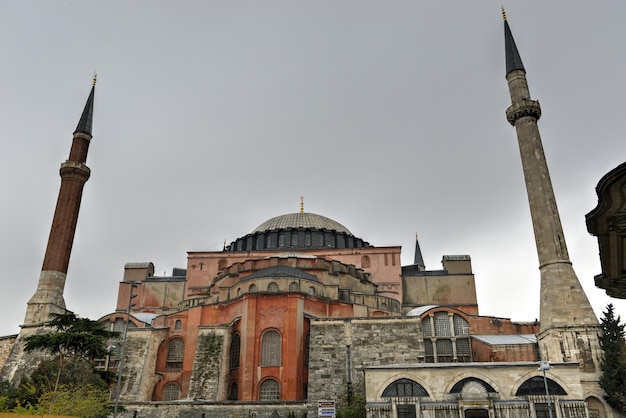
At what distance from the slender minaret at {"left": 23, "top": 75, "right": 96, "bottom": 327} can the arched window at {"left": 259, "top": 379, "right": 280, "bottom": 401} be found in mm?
12529

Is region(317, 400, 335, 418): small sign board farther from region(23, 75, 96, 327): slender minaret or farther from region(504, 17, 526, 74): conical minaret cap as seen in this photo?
region(504, 17, 526, 74): conical minaret cap

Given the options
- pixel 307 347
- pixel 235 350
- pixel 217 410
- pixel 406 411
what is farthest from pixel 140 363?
pixel 406 411

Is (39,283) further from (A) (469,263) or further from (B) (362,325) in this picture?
(A) (469,263)

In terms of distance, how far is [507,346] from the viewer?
24.7 metres

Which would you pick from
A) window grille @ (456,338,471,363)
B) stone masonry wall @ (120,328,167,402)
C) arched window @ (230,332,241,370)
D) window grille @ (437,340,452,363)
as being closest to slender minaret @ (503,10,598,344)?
window grille @ (456,338,471,363)

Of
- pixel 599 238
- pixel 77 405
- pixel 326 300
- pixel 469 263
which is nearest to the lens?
A: pixel 599 238

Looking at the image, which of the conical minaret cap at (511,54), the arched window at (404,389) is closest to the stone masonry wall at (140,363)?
the arched window at (404,389)

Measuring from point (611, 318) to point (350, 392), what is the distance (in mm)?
11501

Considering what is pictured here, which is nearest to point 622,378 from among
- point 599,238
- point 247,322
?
point 247,322

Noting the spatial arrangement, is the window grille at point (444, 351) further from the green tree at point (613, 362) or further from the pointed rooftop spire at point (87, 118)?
the pointed rooftop spire at point (87, 118)

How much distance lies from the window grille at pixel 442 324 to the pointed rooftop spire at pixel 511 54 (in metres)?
14.0

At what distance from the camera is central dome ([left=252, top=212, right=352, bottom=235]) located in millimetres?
40219

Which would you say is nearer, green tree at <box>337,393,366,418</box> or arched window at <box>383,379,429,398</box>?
arched window at <box>383,379,429,398</box>

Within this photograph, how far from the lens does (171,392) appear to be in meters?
27.2
